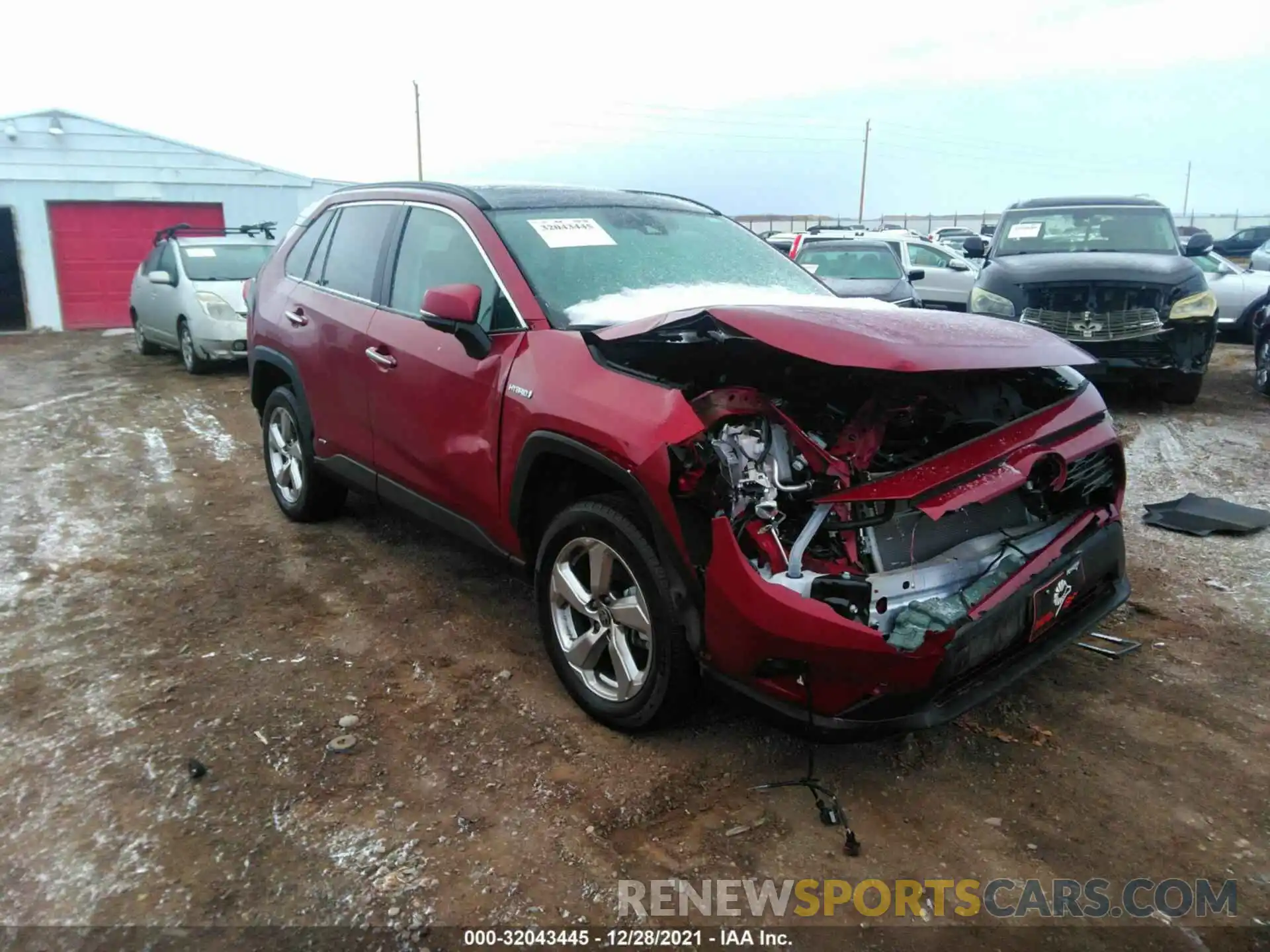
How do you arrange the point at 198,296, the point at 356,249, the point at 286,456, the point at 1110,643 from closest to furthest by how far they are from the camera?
1. the point at 1110,643
2. the point at 356,249
3. the point at 286,456
4. the point at 198,296

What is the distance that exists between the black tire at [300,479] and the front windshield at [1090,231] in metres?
6.88

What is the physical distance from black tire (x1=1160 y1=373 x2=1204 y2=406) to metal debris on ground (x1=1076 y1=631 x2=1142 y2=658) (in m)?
4.73

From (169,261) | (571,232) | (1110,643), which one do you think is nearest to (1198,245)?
(1110,643)

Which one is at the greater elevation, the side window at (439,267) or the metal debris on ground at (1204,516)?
the side window at (439,267)

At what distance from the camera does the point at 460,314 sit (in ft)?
10.8

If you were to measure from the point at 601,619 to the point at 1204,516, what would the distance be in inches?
152

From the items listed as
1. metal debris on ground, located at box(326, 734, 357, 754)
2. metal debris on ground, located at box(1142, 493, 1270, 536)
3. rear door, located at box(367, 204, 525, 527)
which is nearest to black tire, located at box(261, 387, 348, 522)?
rear door, located at box(367, 204, 525, 527)

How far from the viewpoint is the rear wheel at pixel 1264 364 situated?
8.35 meters

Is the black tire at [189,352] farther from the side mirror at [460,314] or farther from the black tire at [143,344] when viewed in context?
the side mirror at [460,314]

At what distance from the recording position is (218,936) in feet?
7.45

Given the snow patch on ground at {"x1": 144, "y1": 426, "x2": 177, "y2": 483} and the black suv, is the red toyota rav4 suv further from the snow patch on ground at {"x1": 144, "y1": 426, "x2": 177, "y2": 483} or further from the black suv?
the black suv

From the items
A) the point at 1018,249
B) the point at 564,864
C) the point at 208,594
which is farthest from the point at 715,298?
the point at 1018,249

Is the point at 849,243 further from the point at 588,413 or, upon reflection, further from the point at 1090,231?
the point at 588,413

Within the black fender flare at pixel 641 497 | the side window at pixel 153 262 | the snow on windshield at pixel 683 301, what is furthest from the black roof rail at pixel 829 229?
the black fender flare at pixel 641 497
